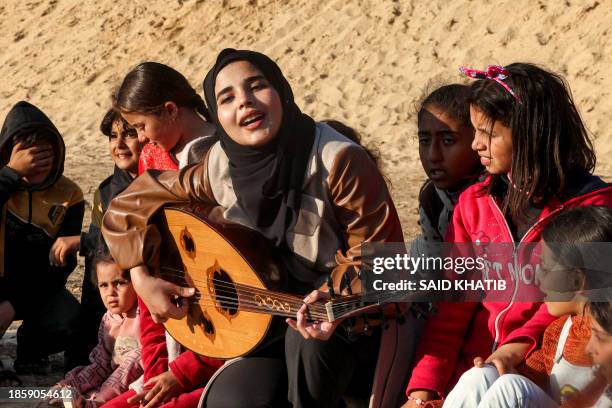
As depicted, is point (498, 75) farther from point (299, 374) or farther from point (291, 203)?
point (299, 374)

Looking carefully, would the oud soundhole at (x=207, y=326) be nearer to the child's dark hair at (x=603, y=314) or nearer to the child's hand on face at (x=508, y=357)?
the child's hand on face at (x=508, y=357)

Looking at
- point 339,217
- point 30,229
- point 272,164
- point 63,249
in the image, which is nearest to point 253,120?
point 272,164

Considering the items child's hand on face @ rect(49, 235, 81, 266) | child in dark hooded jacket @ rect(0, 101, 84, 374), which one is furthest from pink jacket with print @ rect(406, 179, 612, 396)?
child in dark hooded jacket @ rect(0, 101, 84, 374)

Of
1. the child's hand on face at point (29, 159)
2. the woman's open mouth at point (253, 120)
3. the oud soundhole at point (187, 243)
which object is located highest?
the woman's open mouth at point (253, 120)

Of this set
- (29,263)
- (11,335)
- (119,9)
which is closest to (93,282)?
(29,263)

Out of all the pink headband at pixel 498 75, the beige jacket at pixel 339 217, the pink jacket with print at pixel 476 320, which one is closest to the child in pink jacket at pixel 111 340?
the beige jacket at pixel 339 217

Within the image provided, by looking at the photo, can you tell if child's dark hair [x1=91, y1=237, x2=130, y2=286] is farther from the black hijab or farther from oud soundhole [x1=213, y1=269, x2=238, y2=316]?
Answer: the black hijab

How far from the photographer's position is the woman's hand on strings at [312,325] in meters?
3.95

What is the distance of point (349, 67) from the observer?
17.9 metres

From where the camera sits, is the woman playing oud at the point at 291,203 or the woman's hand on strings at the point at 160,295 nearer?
the woman playing oud at the point at 291,203

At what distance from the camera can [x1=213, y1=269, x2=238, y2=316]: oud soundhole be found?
180 inches

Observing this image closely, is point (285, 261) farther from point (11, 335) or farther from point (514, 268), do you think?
point (11, 335)

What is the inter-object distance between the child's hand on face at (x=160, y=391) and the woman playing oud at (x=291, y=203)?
0.35 m

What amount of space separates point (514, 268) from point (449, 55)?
13145mm
